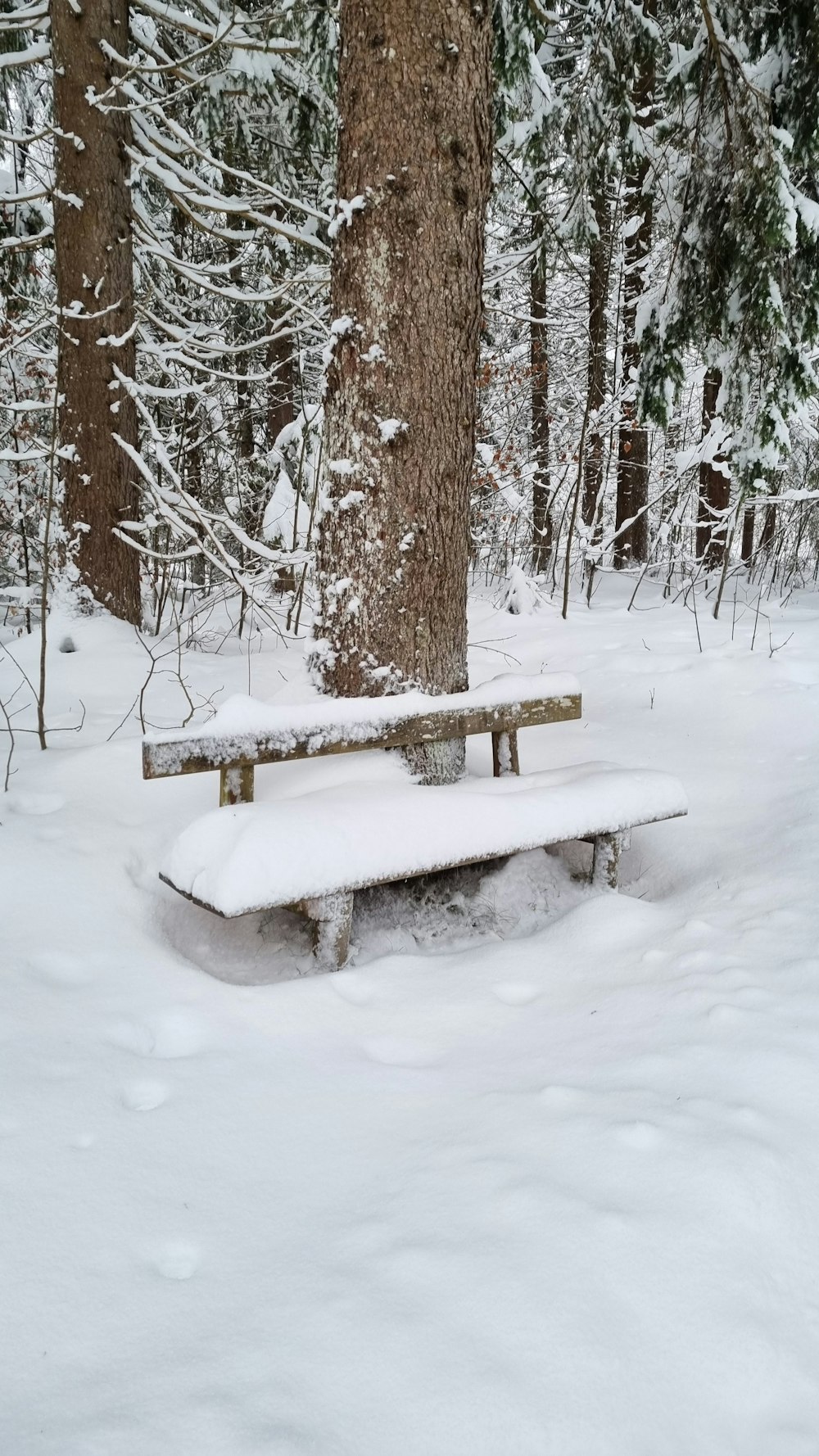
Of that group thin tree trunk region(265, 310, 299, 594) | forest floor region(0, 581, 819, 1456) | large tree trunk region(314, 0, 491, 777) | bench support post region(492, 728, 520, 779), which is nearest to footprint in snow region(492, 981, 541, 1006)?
forest floor region(0, 581, 819, 1456)

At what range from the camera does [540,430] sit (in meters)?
14.4

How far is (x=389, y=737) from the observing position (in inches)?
142

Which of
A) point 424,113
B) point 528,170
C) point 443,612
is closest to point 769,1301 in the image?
point 443,612

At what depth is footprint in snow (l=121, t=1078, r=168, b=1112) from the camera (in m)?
2.20

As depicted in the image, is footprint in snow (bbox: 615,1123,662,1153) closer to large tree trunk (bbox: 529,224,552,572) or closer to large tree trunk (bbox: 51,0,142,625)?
large tree trunk (bbox: 51,0,142,625)

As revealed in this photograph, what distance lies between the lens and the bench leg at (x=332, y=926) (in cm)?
301

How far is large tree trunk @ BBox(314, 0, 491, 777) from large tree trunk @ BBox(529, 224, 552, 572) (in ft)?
25.0

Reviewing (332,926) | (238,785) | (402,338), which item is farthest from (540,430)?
(332,926)

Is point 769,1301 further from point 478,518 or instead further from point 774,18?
point 478,518

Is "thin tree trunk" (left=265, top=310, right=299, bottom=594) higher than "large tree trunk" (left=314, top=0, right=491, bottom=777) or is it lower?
higher

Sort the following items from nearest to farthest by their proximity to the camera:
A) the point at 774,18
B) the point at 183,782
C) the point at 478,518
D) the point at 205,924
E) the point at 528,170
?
the point at 205,924 → the point at 183,782 → the point at 774,18 → the point at 528,170 → the point at 478,518

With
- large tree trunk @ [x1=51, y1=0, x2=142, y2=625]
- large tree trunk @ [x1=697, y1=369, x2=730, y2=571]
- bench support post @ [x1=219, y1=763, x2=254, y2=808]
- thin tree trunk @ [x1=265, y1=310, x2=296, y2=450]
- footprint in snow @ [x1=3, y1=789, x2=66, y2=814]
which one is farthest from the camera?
thin tree trunk @ [x1=265, y1=310, x2=296, y2=450]

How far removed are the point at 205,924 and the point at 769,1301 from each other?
7.26 feet

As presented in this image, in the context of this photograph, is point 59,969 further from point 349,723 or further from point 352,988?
point 349,723
